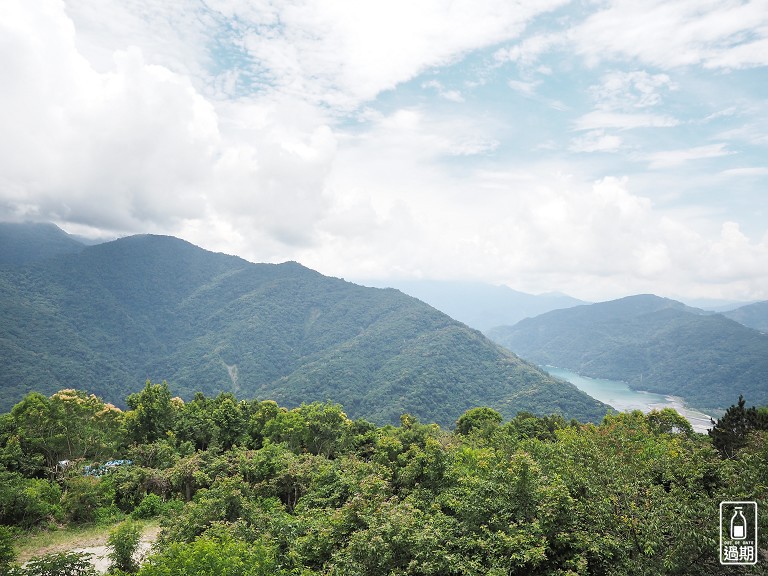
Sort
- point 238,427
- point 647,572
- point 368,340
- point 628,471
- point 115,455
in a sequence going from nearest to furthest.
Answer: point 647,572, point 628,471, point 115,455, point 238,427, point 368,340

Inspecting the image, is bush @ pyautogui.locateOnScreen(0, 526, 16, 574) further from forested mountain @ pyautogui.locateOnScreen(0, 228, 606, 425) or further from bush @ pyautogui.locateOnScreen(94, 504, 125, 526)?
forested mountain @ pyautogui.locateOnScreen(0, 228, 606, 425)

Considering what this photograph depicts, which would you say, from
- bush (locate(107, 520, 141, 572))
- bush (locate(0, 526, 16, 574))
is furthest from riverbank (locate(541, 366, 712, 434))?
bush (locate(0, 526, 16, 574))

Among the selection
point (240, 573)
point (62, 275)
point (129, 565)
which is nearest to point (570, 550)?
point (240, 573)

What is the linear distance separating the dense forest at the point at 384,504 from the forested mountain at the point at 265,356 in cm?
8330

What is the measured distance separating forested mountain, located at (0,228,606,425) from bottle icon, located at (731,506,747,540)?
316 ft

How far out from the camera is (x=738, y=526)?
9227mm

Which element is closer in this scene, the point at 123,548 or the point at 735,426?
the point at 123,548

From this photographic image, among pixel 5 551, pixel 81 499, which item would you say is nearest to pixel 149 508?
pixel 81 499

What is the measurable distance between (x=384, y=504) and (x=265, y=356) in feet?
514

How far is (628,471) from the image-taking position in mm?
12742

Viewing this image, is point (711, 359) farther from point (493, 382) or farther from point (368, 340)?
point (368, 340)

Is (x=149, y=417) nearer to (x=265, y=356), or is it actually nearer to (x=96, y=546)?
(x=96, y=546)

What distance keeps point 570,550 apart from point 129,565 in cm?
1299

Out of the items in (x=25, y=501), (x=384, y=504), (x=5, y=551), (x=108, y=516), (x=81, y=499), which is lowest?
(x=108, y=516)
